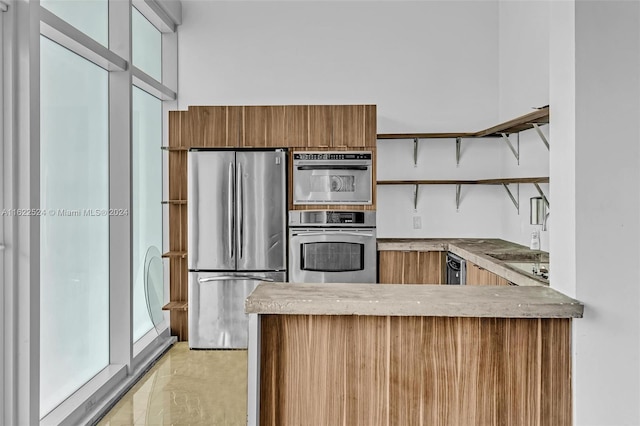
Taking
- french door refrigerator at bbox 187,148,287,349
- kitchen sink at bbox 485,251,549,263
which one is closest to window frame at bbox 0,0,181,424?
french door refrigerator at bbox 187,148,287,349

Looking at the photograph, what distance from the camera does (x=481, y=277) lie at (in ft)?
11.4

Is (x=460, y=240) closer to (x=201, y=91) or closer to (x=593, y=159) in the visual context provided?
(x=201, y=91)

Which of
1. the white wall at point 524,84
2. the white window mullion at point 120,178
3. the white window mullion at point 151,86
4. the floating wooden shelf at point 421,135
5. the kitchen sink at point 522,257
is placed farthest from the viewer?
the floating wooden shelf at point 421,135

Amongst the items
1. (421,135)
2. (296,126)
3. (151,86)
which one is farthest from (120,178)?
(421,135)

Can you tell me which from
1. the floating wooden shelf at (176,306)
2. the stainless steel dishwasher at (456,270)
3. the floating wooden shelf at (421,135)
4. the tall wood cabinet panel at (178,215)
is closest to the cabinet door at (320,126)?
the floating wooden shelf at (421,135)

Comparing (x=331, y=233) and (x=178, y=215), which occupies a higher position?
(x=178, y=215)

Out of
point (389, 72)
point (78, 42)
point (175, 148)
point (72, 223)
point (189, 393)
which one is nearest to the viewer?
point (78, 42)

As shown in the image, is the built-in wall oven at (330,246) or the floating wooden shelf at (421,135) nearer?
the built-in wall oven at (330,246)

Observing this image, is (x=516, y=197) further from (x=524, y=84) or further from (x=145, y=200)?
(x=145, y=200)

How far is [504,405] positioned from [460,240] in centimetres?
319

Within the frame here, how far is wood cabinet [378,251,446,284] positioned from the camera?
4.34 metres

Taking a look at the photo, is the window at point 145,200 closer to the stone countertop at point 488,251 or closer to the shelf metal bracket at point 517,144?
the stone countertop at point 488,251

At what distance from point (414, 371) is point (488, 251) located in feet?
7.94

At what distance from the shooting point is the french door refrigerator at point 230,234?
435 centimetres
